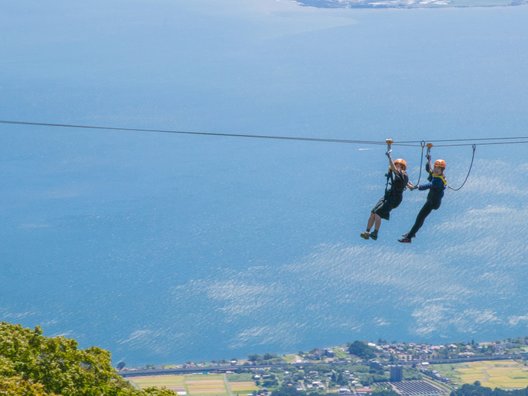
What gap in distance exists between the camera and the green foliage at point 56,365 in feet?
36.5

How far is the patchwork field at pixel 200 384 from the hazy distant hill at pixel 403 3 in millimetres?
102222

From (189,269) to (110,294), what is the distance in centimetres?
503

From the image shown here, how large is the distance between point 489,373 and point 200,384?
1366 centimetres

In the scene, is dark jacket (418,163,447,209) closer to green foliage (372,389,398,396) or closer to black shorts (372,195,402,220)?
black shorts (372,195,402,220)

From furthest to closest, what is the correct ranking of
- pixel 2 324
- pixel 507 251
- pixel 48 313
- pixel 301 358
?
pixel 507 251 → pixel 48 313 → pixel 301 358 → pixel 2 324

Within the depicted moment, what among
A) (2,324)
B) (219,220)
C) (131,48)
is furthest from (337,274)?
(131,48)

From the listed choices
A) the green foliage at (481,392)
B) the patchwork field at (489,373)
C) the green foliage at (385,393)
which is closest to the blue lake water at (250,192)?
the patchwork field at (489,373)

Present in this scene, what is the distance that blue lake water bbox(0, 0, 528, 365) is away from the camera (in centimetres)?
4734

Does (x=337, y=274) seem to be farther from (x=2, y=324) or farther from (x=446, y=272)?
(x=2, y=324)

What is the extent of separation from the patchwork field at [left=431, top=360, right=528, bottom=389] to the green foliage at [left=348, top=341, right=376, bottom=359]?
117 inches

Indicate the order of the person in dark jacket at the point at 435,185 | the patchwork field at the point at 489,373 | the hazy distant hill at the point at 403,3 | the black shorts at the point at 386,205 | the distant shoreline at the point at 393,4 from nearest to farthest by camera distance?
the person in dark jacket at the point at 435,185 < the black shorts at the point at 386,205 < the patchwork field at the point at 489,373 < the distant shoreline at the point at 393,4 < the hazy distant hill at the point at 403,3

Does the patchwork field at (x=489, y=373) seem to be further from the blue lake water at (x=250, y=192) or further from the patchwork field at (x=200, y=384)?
the patchwork field at (x=200, y=384)

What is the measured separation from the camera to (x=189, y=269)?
52469mm

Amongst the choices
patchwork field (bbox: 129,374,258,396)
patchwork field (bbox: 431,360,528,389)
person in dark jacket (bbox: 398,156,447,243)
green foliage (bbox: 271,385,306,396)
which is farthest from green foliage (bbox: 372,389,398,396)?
person in dark jacket (bbox: 398,156,447,243)
